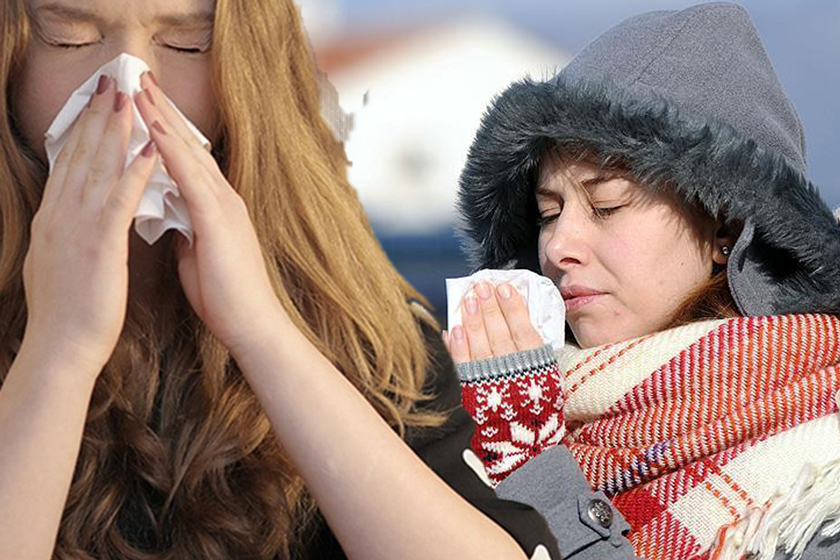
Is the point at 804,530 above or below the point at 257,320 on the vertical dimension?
below

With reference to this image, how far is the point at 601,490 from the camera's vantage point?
1.74 meters

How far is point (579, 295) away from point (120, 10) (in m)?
0.97

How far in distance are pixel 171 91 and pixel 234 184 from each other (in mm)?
87

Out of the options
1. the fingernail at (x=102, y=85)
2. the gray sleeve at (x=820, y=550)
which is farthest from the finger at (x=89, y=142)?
the gray sleeve at (x=820, y=550)

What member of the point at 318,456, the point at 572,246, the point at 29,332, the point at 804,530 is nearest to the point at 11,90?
the point at 29,332

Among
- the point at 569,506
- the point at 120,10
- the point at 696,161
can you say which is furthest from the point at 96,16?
the point at 696,161

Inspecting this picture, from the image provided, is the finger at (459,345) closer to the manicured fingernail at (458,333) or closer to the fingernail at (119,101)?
the manicured fingernail at (458,333)

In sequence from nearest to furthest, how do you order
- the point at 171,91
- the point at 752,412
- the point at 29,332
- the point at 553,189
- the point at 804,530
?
the point at 29,332 → the point at 171,91 → the point at 804,530 → the point at 752,412 → the point at 553,189

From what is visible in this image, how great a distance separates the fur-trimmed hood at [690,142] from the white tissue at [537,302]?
6.9 inches

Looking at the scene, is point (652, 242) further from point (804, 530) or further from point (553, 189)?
point (804, 530)

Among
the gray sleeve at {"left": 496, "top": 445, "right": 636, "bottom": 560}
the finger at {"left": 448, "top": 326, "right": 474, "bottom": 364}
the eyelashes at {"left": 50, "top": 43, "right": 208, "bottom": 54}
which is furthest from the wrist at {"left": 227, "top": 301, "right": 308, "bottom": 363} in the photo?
the finger at {"left": 448, "top": 326, "right": 474, "bottom": 364}

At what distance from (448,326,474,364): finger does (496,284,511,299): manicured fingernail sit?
0.08m

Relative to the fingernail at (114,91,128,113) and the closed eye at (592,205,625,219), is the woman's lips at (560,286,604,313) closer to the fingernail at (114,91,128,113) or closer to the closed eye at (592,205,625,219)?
the closed eye at (592,205,625,219)

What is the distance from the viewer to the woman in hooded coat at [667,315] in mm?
1658
